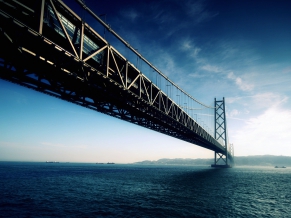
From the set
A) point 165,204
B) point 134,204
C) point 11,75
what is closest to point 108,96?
point 11,75

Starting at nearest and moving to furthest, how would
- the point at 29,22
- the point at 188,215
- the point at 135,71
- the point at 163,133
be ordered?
the point at 29,22 < the point at 188,215 < the point at 135,71 < the point at 163,133

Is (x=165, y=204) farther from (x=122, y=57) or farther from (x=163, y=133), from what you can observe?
(x=163, y=133)

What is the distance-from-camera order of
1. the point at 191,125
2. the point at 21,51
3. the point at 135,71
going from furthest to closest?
1. the point at 191,125
2. the point at 135,71
3. the point at 21,51

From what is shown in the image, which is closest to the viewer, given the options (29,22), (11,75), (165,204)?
(29,22)

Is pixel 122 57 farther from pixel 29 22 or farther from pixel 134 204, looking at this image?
pixel 134 204

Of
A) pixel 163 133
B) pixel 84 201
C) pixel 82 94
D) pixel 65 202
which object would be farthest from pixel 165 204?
pixel 163 133

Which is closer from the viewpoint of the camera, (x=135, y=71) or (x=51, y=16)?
(x=51, y=16)

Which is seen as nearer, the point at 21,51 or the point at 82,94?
the point at 21,51

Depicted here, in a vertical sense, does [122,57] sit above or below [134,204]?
above

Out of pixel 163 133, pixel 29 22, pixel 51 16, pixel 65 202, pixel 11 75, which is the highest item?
pixel 51 16
